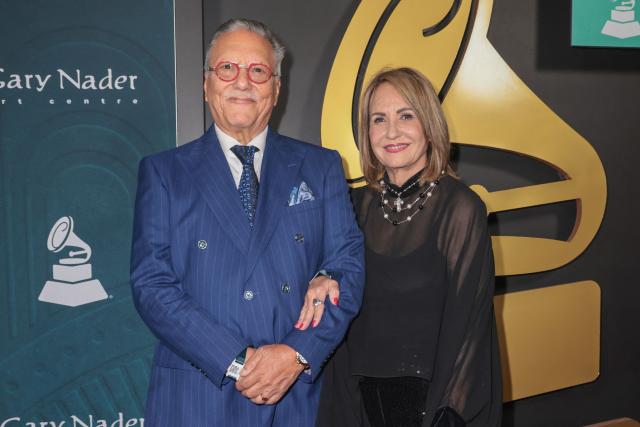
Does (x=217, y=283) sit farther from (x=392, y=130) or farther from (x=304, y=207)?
(x=392, y=130)

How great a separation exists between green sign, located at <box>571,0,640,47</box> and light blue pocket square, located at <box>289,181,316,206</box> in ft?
7.17

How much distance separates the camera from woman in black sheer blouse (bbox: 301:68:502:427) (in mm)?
1878

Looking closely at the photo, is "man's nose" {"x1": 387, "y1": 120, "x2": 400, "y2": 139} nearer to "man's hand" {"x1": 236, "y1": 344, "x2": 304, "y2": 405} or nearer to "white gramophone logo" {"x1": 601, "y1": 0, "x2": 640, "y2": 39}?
"man's hand" {"x1": 236, "y1": 344, "x2": 304, "y2": 405}

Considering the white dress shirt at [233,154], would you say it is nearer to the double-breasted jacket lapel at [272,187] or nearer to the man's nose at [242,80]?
the double-breasted jacket lapel at [272,187]

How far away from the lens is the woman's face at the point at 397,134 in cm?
200

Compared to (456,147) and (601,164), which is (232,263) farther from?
(601,164)

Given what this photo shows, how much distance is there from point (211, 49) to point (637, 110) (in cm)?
271

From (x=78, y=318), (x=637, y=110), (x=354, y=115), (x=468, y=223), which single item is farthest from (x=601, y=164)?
(x=78, y=318)

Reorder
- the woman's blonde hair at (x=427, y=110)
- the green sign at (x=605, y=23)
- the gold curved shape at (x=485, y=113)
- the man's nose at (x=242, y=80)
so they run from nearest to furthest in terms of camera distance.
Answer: the man's nose at (x=242, y=80), the woman's blonde hair at (x=427, y=110), the gold curved shape at (x=485, y=113), the green sign at (x=605, y=23)

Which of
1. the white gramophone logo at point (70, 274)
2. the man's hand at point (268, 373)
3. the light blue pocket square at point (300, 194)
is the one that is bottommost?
the man's hand at point (268, 373)

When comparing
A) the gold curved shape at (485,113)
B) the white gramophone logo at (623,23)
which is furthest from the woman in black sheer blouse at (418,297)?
the white gramophone logo at (623,23)

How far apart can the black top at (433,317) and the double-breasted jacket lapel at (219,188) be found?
1.55 ft

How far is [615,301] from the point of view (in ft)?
11.9

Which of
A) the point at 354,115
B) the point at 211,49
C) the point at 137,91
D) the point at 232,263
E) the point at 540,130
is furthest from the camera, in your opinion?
the point at 540,130
